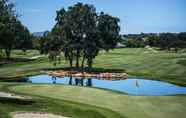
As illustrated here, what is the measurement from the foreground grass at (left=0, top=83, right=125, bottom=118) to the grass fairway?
1.19 meters

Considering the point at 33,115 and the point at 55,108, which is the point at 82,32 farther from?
Answer: the point at 33,115

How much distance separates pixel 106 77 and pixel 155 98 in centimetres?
2661

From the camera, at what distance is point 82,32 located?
62.0 meters

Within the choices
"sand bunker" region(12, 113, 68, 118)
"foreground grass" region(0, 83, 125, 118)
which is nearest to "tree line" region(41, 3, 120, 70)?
"foreground grass" region(0, 83, 125, 118)

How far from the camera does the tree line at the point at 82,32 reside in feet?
202

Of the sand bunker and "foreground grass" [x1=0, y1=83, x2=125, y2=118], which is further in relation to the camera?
"foreground grass" [x1=0, y1=83, x2=125, y2=118]

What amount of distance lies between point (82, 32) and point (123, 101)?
38.4 metres

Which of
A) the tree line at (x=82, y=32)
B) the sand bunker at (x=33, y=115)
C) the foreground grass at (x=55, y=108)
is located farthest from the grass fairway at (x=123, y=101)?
the tree line at (x=82, y=32)

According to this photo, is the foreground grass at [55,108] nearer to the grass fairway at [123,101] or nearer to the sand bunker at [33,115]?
the sand bunker at [33,115]

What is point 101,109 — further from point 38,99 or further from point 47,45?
point 47,45

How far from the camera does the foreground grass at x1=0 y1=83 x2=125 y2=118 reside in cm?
2055

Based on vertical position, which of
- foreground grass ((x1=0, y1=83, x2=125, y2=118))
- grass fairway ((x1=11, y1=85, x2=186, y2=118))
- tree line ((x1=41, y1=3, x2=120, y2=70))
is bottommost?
grass fairway ((x1=11, y1=85, x2=186, y2=118))

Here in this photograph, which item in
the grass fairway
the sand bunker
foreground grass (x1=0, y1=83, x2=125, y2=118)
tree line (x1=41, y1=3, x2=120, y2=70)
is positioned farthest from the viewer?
tree line (x1=41, y1=3, x2=120, y2=70)

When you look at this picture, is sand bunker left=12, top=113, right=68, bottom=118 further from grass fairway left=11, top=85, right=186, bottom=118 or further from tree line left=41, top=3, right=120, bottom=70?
tree line left=41, top=3, right=120, bottom=70
